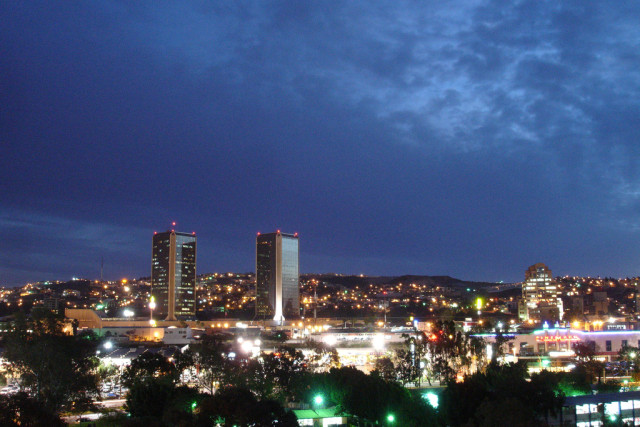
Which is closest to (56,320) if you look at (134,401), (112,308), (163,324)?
(134,401)

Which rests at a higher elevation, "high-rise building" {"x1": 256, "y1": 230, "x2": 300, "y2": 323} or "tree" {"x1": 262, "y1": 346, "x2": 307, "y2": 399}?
"high-rise building" {"x1": 256, "y1": 230, "x2": 300, "y2": 323}

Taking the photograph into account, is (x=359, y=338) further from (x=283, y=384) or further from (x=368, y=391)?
(x=368, y=391)

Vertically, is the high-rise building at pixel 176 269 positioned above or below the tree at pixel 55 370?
above

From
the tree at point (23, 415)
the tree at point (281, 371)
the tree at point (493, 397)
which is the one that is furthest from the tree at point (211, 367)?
the tree at point (23, 415)

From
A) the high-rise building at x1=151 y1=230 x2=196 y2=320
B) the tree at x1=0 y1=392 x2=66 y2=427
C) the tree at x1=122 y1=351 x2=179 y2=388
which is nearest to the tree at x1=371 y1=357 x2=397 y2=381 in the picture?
the tree at x1=122 y1=351 x2=179 y2=388

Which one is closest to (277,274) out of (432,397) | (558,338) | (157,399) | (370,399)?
(558,338)

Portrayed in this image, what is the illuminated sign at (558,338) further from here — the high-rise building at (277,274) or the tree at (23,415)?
the high-rise building at (277,274)

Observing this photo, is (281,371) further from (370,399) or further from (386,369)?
(386,369)

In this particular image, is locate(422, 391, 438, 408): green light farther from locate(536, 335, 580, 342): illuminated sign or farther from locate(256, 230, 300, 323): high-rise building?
locate(256, 230, 300, 323): high-rise building

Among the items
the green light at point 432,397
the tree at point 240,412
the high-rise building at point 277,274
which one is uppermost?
the high-rise building at point 277,274

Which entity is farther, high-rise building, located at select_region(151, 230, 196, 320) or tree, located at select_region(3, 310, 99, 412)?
high-rise building, located at select_region(151, 230, 196, 320)
